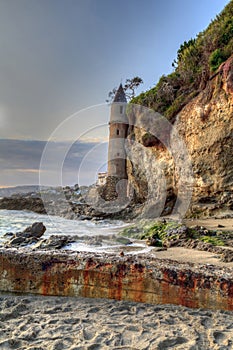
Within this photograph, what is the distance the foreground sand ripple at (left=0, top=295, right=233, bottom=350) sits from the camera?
7.88 ft

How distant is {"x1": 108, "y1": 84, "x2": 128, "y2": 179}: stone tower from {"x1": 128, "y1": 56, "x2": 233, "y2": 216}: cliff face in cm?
829

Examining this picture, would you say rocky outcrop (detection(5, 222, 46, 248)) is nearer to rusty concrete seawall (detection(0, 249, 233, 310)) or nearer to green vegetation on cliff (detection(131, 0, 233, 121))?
rusty concrete seawall (detection(0, 249, 233, 310))

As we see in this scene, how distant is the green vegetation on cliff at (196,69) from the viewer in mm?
13480

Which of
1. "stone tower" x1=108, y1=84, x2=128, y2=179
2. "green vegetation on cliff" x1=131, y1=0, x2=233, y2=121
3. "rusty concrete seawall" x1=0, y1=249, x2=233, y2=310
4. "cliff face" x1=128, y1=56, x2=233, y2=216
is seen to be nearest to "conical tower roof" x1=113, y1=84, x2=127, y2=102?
"stone tower" x1=108, y1=84, x2=128, y2=179

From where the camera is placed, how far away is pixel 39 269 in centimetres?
379

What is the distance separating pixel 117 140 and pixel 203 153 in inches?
547

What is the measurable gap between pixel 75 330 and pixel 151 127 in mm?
15798

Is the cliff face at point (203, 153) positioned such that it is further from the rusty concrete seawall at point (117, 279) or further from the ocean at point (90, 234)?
the rusty concrete seawall at point (117, 279)

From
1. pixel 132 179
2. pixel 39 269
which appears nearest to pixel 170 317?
pixel 39 269

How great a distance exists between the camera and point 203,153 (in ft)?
42.1

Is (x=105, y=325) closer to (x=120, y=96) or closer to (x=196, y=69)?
(x=196, y=69)

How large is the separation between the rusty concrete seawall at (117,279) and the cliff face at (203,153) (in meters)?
8.70

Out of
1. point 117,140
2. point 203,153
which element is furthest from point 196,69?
point 117,140

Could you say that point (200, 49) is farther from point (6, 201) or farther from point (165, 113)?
point (6, 201)
